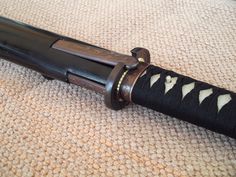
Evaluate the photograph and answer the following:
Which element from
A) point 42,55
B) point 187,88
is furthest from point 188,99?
point 42,55

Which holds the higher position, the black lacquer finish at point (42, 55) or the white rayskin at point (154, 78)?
the white rayskin at point (154, 78)

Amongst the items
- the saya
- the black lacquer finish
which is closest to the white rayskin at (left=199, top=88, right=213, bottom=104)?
the saya

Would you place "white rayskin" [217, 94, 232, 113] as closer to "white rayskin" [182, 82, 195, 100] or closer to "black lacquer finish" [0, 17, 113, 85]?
"white rayskin" [182, 82, 195, 100]

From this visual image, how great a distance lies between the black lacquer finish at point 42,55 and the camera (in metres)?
0.51

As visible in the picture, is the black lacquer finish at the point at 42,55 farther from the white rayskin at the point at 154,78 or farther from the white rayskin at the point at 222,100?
the white rayskin at the point at 222,100

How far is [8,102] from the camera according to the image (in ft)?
1.95

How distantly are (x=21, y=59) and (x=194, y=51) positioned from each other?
39 cm

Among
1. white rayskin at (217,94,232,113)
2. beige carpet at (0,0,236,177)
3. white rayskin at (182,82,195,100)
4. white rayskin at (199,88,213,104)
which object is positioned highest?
white rayskin at (217,94,232,113)

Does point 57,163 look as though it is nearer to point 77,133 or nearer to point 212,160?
point 77,133

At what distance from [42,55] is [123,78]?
0.58ft

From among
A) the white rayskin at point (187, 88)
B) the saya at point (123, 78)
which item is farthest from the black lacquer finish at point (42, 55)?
the white rayskin at point (187, 88)

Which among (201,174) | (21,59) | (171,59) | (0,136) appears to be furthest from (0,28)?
(201,174)

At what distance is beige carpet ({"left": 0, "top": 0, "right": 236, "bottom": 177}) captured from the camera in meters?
0.47

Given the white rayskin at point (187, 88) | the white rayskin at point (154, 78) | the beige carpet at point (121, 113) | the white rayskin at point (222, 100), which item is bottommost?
the beige carpet at point (121, 113)
